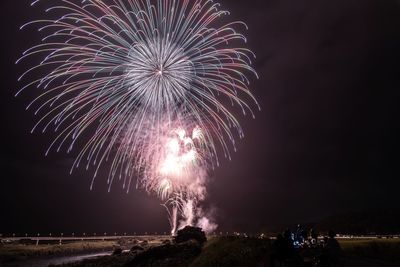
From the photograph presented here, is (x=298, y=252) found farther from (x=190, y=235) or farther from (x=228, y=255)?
(x=190, y=235)

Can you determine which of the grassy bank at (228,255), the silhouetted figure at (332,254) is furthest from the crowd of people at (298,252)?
the grassy bank at (228,255)

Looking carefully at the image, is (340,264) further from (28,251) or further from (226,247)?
(28,251)

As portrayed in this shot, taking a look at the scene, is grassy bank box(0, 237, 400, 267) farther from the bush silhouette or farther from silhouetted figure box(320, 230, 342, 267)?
the bush silhouette

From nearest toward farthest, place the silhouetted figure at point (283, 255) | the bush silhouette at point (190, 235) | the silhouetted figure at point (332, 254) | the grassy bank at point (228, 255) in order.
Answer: the silhouetted figure at point (283, 255) < the silhouetted figure at point (332, 254) < the grassy bank at point (228, 255) < the bush silhouette at point (190, 235)

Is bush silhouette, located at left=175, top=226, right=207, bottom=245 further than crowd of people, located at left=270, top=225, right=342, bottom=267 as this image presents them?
Yes

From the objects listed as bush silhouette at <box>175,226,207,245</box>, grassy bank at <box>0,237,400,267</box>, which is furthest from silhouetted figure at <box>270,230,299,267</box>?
bush silhouette at <box>175,226,207,245</box>

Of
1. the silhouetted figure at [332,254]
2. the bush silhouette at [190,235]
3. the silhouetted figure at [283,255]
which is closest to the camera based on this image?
the silhouetted figure at [283,255]

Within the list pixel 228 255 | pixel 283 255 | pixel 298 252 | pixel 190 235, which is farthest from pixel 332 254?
pixel 190 235

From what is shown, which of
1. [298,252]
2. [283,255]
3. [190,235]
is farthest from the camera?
[190,235]

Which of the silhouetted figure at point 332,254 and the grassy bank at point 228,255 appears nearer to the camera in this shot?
the silhouetted figure at point 332,254

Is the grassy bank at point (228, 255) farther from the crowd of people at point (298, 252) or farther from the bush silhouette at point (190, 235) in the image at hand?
the bush silhouette at point (190, 235)

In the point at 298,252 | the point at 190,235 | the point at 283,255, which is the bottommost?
the point at 283,255

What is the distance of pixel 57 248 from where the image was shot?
116000 millimetres

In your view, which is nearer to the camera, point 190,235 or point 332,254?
point 332,254
